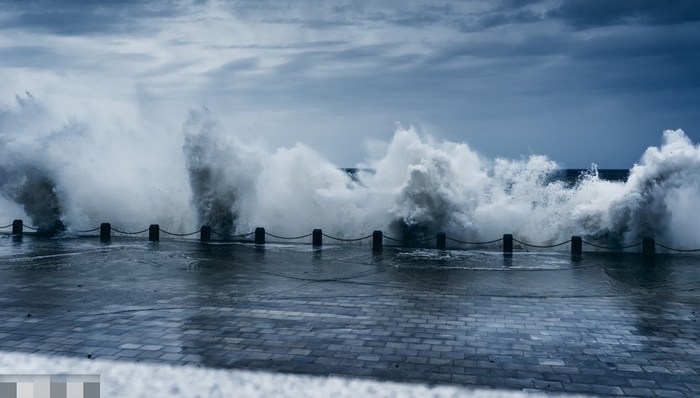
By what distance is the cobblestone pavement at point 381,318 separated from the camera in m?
5.86

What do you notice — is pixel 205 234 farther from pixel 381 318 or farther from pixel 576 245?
pixel 381 318

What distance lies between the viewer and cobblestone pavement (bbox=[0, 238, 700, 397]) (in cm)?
586

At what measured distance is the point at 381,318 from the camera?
8.01 m

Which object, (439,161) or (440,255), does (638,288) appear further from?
(439,161)

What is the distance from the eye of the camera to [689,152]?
816 inches

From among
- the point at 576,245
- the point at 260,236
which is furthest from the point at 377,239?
the point at 576,245

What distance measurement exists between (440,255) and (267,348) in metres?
10.2

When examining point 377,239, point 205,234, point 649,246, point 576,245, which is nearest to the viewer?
point 576,245
